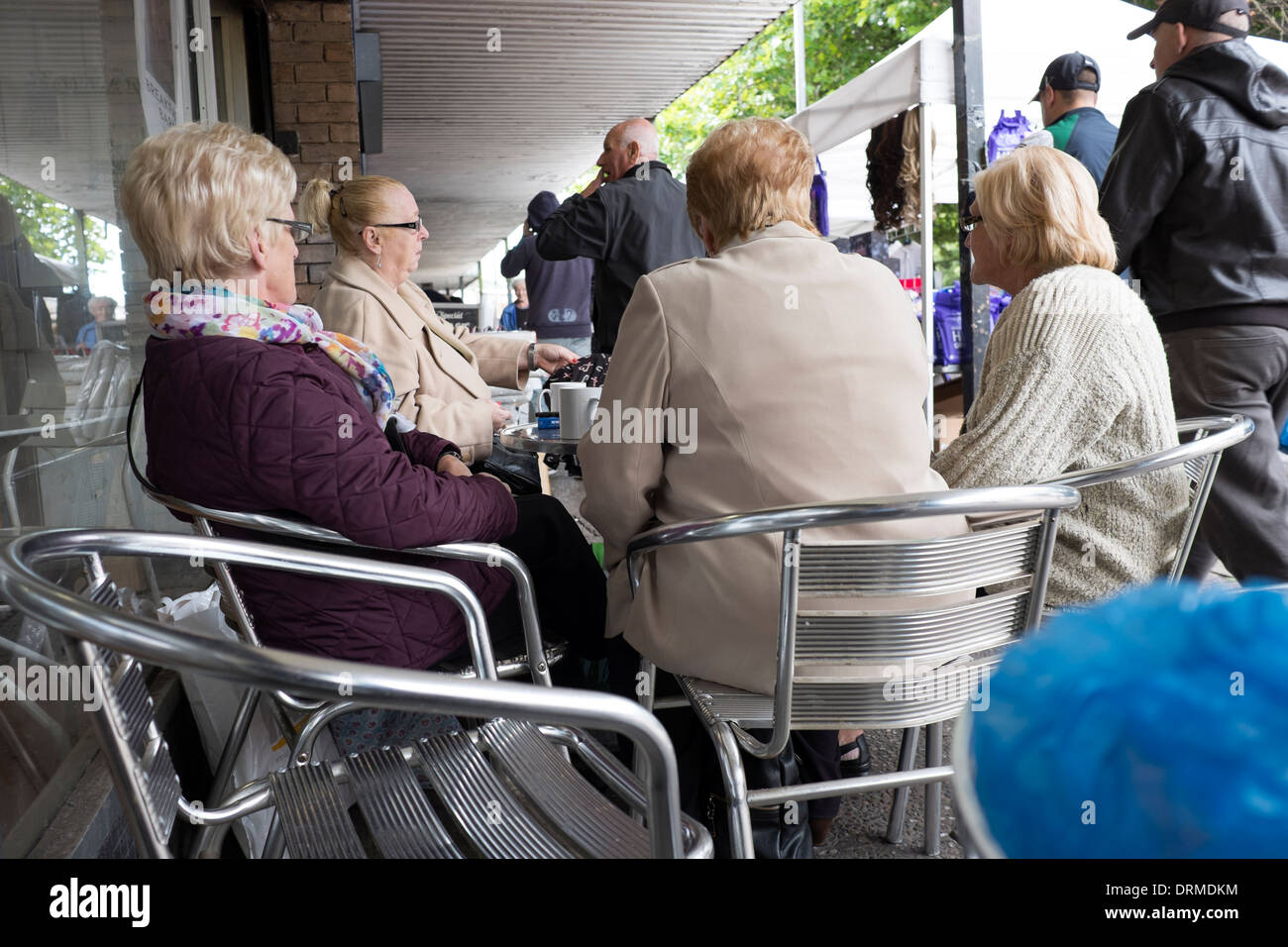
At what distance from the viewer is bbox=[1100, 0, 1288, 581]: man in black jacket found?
323cm

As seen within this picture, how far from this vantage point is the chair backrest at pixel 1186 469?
175cm

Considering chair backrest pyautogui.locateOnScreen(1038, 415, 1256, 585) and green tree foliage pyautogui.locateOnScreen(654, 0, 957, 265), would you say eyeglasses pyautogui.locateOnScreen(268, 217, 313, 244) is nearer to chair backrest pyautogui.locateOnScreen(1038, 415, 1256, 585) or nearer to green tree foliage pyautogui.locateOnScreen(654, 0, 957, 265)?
chair backrest pyautogui.locateOnScreen(1038, 415, 1256, 585)

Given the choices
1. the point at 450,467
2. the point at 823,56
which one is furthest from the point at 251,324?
the point at 823,56

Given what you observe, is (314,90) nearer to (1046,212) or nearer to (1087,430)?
(1046,212)

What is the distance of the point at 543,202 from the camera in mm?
6348

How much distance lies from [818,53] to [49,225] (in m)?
21.6

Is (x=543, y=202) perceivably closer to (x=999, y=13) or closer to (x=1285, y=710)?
(x=999, y=13)

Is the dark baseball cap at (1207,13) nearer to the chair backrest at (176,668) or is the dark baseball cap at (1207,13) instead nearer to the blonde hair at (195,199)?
the blonde hair at (195,199)

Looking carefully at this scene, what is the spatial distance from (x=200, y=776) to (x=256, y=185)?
1.28 metres

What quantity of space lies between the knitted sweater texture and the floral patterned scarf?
3.79 feet

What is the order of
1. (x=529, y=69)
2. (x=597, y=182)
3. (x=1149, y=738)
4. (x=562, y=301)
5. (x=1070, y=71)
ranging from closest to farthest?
(x=1149, y=738)
(x=1070, y=71)
(x=597, y=182)
(x=562, y=301)
(x=529, y=69)

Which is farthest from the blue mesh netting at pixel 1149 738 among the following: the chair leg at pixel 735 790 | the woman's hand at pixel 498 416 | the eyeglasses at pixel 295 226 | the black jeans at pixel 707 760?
the woman's hand at pixel 498 416

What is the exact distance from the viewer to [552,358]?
3.59 meters

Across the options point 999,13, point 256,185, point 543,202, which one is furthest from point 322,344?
point 999,13
